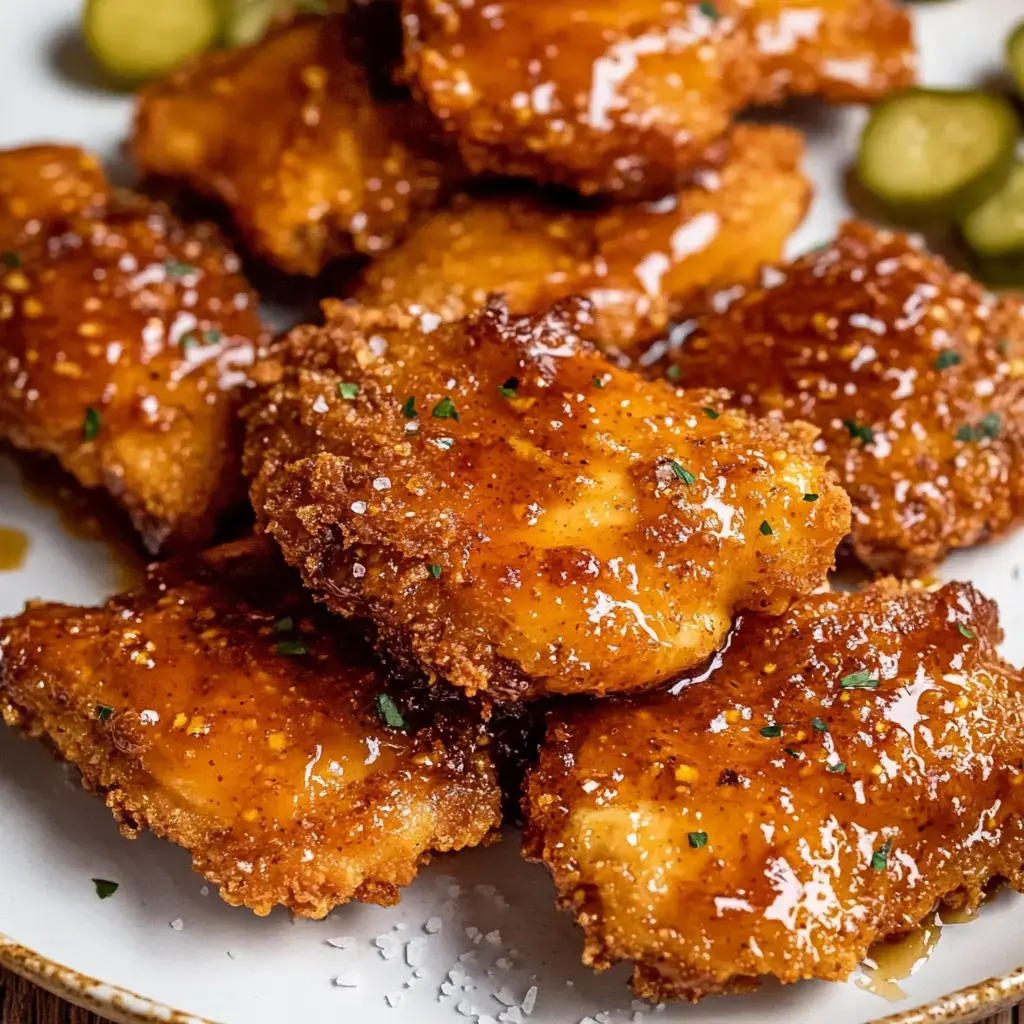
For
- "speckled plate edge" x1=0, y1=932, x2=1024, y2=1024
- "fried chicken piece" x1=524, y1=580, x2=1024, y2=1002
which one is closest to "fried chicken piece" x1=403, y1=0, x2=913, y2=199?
"fried chicken piece" x1=524, y1=580, x2=1024, y2=1002

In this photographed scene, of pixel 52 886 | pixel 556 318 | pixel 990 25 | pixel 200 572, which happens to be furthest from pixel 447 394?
pixel 990 25

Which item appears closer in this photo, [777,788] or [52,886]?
[777,788]

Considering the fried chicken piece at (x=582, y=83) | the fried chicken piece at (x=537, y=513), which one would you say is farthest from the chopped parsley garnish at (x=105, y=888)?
the fried chicken piece at (x=582, y=83)

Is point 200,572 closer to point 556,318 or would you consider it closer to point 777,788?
point 556,318

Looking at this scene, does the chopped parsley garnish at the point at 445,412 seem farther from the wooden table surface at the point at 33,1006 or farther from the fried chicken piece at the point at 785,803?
the wooden table surface at the point at 33,1006

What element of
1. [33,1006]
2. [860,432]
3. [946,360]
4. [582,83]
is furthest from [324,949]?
[582,83]

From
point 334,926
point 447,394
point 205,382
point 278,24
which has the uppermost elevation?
point 278,24

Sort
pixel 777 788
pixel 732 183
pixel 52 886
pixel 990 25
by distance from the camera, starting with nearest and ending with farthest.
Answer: pixel 777 788 < pixel 52 886 < pixel 732 183 < pixel 990 25
